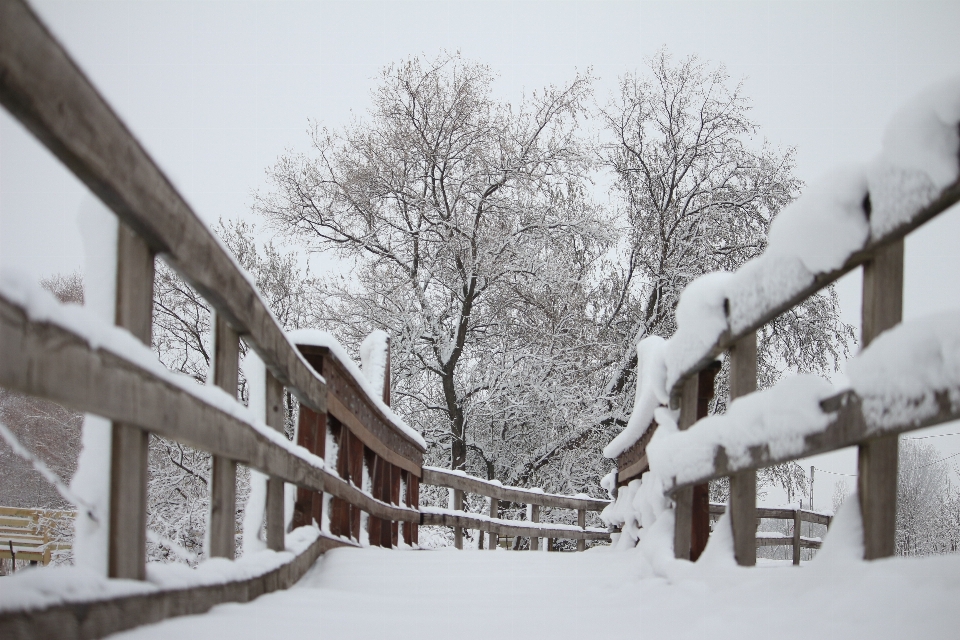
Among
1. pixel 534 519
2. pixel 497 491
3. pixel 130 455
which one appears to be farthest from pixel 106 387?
pixel 534 519

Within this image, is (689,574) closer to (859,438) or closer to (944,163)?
(859,438)

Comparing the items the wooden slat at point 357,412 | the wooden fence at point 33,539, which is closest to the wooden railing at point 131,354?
the wooden slat at point 357,412

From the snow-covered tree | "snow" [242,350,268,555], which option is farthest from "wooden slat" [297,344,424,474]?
the snow-covered tree

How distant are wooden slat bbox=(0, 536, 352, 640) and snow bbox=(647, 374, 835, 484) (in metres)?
1.29

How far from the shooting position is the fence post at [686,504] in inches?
112

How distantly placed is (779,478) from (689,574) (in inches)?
491

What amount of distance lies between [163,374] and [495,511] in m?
7.13

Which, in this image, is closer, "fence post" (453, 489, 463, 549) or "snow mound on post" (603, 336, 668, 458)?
"snow mound on post" (603, 336, 668, 458)

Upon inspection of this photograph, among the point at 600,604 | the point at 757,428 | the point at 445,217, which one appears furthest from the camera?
the point at 445,217

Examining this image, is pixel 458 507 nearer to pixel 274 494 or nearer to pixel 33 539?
pixel 274 494

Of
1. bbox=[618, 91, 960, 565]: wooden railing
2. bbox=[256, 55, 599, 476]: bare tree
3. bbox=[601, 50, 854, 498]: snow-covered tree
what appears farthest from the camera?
bbox=[601, 50, 854, 498]: snow-covered tree

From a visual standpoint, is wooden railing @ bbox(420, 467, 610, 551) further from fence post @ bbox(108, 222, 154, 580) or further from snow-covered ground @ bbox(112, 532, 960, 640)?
fence post @ bbox(108, 222, 154, 580)

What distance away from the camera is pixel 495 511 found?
27.8 feet

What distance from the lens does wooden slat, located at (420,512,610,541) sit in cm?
715
